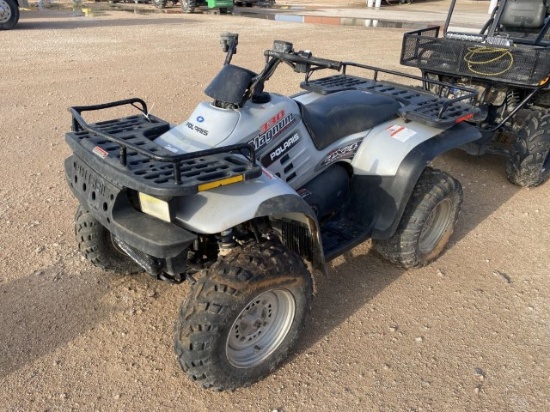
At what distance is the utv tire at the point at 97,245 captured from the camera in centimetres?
312

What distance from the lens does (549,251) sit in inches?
162

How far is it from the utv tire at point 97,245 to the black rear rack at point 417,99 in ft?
6.82

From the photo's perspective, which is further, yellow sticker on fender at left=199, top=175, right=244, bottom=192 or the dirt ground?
the dirt ground

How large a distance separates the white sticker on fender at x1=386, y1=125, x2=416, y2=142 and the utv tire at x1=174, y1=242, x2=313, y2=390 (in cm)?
139

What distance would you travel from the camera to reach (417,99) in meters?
4.02

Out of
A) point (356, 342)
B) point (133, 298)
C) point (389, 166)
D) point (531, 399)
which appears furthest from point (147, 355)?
point (531, 399)

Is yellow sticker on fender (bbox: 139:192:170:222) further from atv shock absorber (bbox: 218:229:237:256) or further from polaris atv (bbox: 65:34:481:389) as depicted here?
atv shock absorber (bbox: 218:229:237:256)

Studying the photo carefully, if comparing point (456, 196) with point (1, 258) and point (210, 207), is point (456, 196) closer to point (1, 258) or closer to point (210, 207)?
point (210, 207)

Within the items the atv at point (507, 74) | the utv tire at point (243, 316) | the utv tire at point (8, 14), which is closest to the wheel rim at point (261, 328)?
the utv tire at point (243, 316)

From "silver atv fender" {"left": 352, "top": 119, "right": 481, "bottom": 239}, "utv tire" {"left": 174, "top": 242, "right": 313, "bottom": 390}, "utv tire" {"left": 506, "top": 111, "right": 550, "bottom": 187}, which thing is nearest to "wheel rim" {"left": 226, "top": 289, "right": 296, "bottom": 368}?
"utv tire" {"left": 174, "top": 242, "right": 313, "bottom": 390}

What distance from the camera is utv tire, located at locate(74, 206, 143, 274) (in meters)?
3.12

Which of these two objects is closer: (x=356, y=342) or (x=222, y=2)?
(x=356, y=342)

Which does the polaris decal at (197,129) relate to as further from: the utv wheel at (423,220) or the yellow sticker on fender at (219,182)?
the utv wheel at (423,220)

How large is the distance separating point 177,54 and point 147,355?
9591mm
